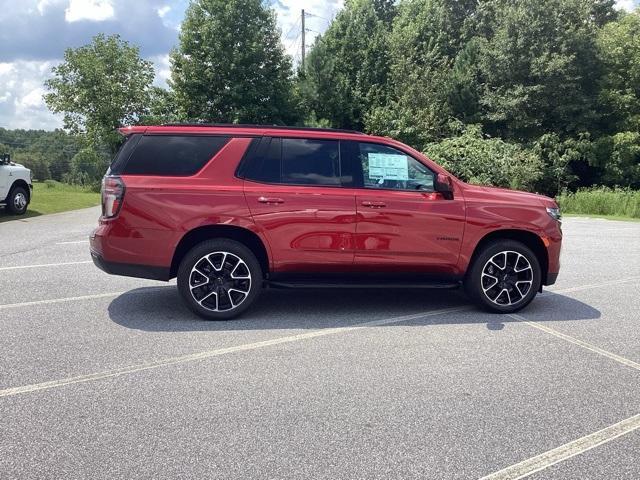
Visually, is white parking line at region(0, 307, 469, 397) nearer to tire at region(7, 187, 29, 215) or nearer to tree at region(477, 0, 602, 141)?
tire at region(7, 187, 29, 215)

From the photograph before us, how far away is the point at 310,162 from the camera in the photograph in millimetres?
5512

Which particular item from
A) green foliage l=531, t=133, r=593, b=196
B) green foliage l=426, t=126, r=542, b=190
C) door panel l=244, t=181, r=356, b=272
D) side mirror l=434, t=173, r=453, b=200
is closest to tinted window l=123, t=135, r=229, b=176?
door panel l=244, t=181, r=356, b=272

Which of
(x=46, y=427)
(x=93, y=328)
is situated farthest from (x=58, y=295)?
(x=46, y=427)

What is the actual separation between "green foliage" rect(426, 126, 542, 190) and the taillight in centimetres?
2329

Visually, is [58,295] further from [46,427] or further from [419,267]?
[419,267]

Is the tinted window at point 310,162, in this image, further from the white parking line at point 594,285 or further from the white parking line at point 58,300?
the white parking line at point 594,285

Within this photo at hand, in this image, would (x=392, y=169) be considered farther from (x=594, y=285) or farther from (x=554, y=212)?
Result: (x=594, y=285)

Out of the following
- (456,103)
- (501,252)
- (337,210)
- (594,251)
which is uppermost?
(456,103)

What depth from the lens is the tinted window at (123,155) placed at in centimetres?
528

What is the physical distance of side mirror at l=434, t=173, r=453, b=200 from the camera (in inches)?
217

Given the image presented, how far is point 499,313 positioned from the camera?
5844mm

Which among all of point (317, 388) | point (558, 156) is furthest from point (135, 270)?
point (558, 156)

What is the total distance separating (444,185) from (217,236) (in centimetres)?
240

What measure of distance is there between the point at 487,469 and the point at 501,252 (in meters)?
3.32
